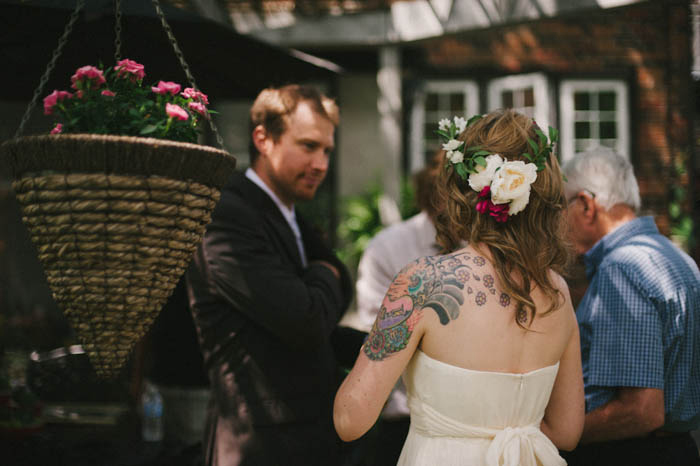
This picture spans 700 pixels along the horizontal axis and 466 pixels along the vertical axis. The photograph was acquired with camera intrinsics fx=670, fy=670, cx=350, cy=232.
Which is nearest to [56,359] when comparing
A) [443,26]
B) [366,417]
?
[366,417]

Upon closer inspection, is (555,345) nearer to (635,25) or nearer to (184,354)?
(184,354)

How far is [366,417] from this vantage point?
1.83 metres

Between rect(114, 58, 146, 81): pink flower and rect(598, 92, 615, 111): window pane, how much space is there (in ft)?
27.3

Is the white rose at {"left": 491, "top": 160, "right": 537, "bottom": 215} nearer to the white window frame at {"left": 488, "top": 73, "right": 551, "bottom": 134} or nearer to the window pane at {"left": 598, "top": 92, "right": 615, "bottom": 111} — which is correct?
the white window frame at {"left": 488, "top": 73, "right": 551, "bottom": 134}

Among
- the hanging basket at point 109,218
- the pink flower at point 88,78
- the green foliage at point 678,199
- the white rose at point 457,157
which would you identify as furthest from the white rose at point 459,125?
the green foliage at point 678,199

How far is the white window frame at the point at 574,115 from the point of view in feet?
28.8

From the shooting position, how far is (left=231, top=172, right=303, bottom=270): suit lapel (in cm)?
250

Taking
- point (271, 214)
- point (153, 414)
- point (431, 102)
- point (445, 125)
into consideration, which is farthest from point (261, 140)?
point (431, 102)

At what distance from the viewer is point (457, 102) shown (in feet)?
29.0

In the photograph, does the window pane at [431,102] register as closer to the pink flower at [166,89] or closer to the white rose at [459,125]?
the white rose at [459,125]

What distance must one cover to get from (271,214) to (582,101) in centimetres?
736

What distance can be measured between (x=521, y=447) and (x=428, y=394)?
311mm

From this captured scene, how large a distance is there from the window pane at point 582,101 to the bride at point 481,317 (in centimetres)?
746

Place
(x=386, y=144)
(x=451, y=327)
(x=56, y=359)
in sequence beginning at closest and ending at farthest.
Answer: (x=451, y=327), (x=56, y=359), (x=386, y=144)
